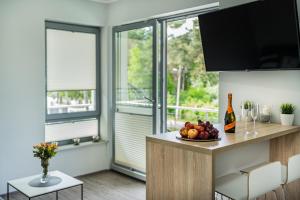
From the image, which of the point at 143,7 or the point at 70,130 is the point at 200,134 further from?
the point at 70,130

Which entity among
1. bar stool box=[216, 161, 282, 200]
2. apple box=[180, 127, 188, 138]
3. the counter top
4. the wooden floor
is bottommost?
the wooden floor

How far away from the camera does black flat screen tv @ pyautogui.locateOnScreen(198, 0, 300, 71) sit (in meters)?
2.48

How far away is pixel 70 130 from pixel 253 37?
2902mm

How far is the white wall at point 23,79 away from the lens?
3.80 m

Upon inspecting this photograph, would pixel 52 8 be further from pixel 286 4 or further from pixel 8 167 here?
pixel 286 4

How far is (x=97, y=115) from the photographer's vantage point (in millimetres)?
4867

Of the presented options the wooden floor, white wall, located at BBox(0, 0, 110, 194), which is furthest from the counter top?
white wall, located at BBox(0, 0, 110, 194)

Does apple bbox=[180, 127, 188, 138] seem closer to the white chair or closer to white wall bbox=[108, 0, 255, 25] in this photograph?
the white chair

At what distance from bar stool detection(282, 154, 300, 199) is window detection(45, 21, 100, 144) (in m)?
2.97

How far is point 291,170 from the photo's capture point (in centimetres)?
257

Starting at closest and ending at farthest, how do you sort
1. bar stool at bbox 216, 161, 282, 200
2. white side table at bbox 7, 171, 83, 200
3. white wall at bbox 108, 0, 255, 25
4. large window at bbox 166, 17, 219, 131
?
bar stool at bbox 216, 161, 282, 200
white side table at bbox 7, 171, 83, 200
white wall at bbox 108, 0, 255, 25
large window at bbox 166, 17, 219, 131

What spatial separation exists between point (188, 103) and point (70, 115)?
3.89 meters

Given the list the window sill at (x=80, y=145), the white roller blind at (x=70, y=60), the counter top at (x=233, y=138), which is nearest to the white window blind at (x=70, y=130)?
the window sill at (x=80, y=145)

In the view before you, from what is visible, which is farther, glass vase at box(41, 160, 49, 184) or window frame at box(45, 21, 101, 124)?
window frame at box(45, 21, 101, 124)
